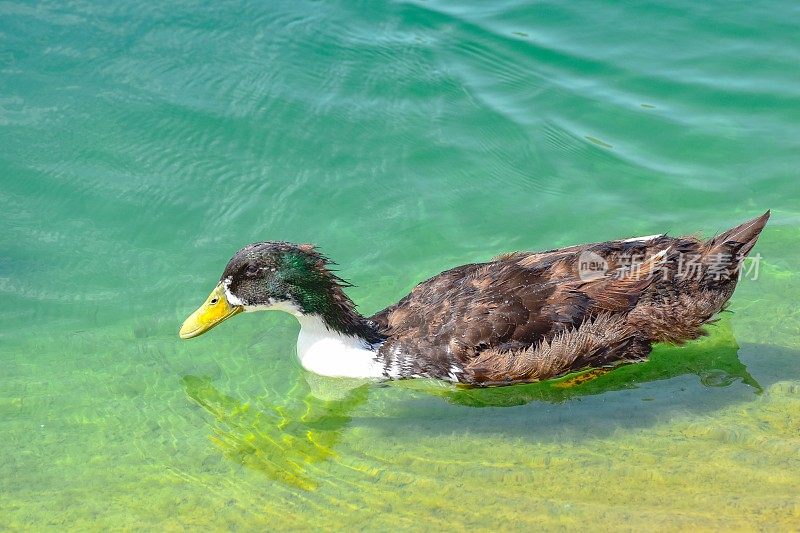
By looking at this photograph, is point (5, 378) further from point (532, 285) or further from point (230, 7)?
point (230, 7)

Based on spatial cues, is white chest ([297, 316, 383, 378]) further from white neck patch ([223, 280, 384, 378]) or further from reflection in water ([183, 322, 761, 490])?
reflection in water ([183, 322, 761, 490])

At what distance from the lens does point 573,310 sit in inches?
277

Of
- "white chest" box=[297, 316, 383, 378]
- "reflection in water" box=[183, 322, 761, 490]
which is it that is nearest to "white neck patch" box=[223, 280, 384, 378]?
"white chest" box=[297, 316, 383, 378]

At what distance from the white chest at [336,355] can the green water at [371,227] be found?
0.14m

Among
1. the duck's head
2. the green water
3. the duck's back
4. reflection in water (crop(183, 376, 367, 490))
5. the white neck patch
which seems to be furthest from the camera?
the white neck patch

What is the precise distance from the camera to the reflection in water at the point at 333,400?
21.8ft

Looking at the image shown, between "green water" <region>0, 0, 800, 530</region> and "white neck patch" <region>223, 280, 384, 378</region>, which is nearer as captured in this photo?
"green water" <region>0, 0, 800, 530</region>

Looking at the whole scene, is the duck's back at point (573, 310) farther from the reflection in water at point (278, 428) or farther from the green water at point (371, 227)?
the reflection in water at point (278, 428)

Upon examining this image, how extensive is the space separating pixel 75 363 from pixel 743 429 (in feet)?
17.1

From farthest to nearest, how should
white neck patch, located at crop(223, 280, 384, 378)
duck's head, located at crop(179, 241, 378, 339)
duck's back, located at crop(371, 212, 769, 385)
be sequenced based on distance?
white neck patch, located at crop(223, 280, 384, 378) → duck's head, located at crop(179, 241, 378, 339) → duck's back, located at crop(371, 212, 769, 385)

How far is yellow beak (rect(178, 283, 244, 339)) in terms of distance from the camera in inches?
286

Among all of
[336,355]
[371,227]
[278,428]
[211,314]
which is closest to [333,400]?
[336,355]

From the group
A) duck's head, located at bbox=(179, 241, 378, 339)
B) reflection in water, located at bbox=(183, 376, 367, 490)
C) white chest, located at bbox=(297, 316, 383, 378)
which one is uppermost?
duck's head, located at bbox=(179, 241, 378, 339)

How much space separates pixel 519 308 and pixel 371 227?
98.6 inches
